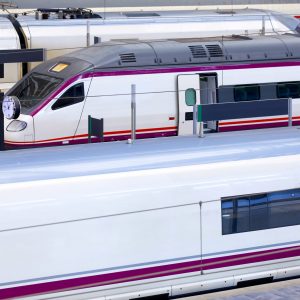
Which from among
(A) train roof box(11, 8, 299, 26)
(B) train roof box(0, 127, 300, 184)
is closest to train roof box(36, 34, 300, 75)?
(A) train roof box(11, 8, 299, 26)

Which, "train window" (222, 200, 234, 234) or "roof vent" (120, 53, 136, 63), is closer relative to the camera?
"train window" (222, 200, 234, 234)

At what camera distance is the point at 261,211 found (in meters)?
10.9

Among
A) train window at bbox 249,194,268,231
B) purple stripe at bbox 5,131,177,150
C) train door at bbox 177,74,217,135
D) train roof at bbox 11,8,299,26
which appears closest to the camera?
train window at bbox 249,194,268,231

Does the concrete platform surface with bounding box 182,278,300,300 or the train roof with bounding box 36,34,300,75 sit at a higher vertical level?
the train roof with bounding box 36,34,300,75

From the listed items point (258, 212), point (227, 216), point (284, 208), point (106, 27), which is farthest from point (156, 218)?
point (106, 27)

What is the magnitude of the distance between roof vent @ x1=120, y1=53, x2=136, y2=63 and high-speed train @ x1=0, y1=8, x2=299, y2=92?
338cm

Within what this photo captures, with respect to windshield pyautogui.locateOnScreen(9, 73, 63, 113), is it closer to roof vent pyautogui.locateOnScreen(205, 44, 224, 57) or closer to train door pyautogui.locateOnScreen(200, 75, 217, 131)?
train door pyautogui.locateOnScreen(200, 75, 217, 131)

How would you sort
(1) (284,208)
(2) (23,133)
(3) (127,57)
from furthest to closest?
(3) (127,57)
(2) (23,133)
(1) (284,208)

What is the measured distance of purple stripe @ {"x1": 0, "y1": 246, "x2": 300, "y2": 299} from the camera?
954 cm

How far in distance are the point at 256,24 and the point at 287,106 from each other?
32.7 feet

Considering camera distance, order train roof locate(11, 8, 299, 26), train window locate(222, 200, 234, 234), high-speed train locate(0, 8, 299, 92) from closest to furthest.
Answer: train window locate(222, 200, 234, 234) < high-speed train locate(0, 8, 299, 92) < train roof locate(11, 8, 299, 26)

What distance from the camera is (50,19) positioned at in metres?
23.4

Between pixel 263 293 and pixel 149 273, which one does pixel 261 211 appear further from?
pixel 149 273

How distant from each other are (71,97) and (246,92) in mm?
3748
